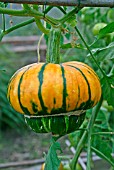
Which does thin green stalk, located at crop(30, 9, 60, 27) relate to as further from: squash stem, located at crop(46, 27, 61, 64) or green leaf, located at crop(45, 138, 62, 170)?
green leaf, located at crop(45, 138, 62, 170)

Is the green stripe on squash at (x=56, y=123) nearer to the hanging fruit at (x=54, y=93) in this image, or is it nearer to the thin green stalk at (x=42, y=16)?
the hanging fruit at (x=54, y=93)

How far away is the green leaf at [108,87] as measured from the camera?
0.83m

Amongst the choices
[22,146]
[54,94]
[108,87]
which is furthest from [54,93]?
[22,146]

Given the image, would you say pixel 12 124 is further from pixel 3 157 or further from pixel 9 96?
pixel 9 96

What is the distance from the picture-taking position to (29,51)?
4137 millimetres

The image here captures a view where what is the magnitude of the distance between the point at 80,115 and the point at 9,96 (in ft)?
0.41

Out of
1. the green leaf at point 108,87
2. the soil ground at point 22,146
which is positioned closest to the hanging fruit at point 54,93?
the green leaf at point 108,87

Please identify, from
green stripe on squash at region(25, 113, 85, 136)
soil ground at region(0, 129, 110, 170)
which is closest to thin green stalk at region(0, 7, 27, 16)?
green stripe on squash at region(25, 113, 85, 136)

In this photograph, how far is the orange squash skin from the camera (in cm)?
63

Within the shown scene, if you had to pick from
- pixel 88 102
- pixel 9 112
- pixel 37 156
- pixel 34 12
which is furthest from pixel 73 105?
pixel 9 112

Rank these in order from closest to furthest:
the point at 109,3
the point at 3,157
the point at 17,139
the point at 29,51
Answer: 1. the point at 109,3
2. the point at 3,157
3. the point at 17,139
4. the point at 29,51

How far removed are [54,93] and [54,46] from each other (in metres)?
0.09

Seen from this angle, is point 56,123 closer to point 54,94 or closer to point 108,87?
point 54,94

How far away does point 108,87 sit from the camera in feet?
2.77
